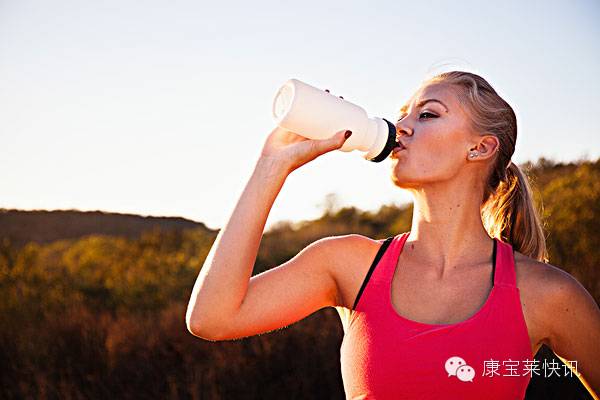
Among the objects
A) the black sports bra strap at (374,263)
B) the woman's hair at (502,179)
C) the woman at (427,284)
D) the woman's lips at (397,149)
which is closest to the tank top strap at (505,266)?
the woman at (427,284)

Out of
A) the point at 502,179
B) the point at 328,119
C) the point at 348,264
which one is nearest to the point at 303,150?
the point at 328,119

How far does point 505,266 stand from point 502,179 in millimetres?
516

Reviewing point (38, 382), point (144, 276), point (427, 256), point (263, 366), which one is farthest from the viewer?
point (144, 276)

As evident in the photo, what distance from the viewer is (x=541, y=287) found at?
2260 mm

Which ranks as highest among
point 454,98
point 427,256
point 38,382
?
point 454,98

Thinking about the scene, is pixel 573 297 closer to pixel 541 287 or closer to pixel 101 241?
pixel 541 287

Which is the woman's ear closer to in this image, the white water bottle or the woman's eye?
the woman's eye

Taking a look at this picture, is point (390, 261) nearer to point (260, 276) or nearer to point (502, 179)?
point (260, 276)

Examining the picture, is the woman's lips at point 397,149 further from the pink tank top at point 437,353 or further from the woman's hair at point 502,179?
the pink tank top at point 437,353

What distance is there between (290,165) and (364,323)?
568 mm

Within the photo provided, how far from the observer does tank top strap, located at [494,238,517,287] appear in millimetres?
2278

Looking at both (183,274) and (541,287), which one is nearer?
(541,287)

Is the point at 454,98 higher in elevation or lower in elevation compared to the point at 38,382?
higher

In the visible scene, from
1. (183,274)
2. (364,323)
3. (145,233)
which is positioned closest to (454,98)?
(364,323)
